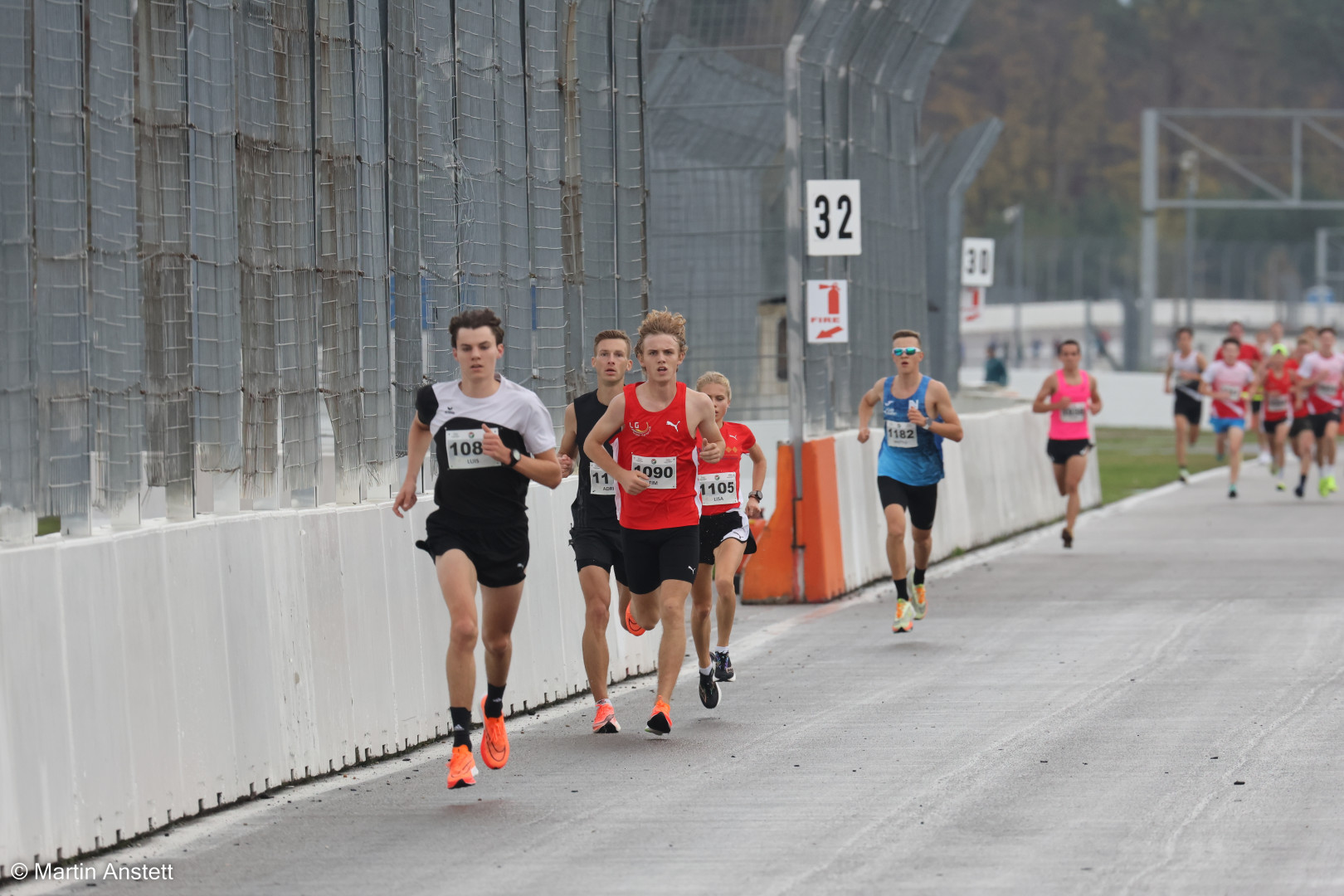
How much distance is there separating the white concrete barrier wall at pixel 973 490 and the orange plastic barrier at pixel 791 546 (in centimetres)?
50

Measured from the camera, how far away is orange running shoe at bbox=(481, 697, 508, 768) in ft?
29.3

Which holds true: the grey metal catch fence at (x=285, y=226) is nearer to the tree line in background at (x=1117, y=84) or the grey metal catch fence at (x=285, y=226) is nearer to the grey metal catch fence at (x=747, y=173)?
the grey metal catch fence at (x=747, y=173)

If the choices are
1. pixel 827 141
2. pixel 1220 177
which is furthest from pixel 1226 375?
pixel 1220 177

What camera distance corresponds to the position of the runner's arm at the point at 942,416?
14.1 metres

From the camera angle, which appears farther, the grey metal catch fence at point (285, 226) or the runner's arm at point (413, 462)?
the runner's arm at point (413, 462)

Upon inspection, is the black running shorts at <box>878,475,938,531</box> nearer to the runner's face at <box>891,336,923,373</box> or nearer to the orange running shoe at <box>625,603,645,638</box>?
the runner's face at <box>891,336,923,373</box>

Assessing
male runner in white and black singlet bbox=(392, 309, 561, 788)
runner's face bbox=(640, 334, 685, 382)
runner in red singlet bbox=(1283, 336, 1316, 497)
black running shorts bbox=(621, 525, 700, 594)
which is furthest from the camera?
runner in red singlet bbox=(1283, 336, 1316, 497)

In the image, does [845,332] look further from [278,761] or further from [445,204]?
[278,761]

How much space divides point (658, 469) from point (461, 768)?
1792 millimetres

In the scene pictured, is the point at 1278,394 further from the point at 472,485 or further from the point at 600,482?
the point at 472,485

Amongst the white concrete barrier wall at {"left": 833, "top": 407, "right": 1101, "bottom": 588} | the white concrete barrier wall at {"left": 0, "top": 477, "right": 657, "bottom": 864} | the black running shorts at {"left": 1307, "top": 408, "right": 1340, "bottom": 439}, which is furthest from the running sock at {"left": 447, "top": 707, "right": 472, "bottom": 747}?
the black running shorts at {"left": 1307, "top": 408, "right": 1340, "bottom": 439}

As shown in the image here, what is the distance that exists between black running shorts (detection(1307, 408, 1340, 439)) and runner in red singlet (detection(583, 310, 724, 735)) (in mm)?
17303

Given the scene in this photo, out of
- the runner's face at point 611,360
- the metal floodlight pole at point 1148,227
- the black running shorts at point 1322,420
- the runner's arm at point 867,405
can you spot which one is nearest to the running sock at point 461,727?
the runner's face at point 611,360

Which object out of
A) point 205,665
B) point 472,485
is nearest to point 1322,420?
point 472,485
